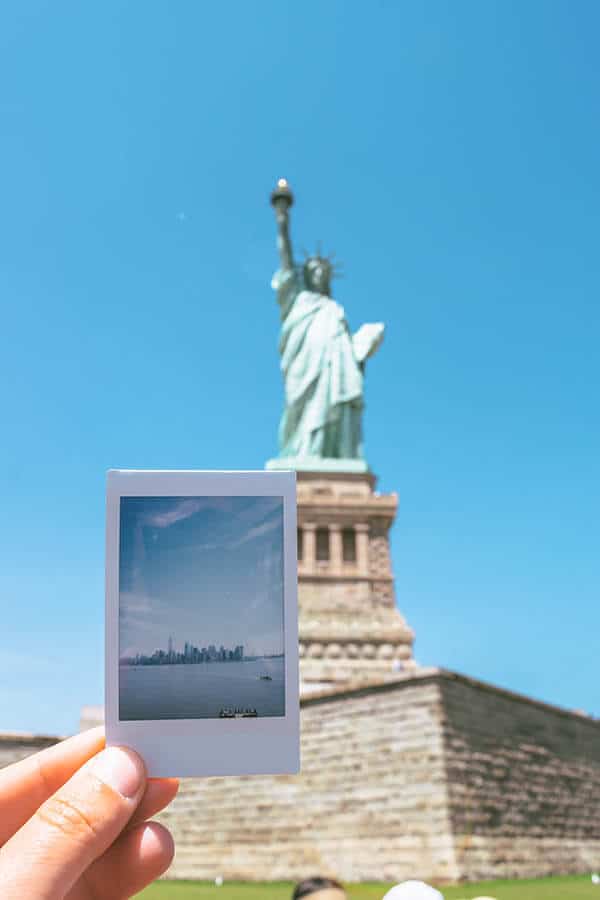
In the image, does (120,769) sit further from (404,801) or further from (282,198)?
(282,198)

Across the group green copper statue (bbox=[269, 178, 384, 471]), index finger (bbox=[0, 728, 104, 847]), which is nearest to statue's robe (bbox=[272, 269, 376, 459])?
green copper statue (bbox=[269, 178, 384, 471])

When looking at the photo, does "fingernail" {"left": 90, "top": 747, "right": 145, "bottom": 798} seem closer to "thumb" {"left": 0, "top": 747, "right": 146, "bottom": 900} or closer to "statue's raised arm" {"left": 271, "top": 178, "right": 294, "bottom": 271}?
"thumb" {"left": 0, "top": 747, "right": 146, "bottom": 900}

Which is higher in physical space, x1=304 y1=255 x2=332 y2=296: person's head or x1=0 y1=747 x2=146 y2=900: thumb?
x1=304 y1=255 x2=332 y2=296: person's head

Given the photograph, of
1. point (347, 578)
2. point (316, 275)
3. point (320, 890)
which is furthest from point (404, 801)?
point (316, 275)

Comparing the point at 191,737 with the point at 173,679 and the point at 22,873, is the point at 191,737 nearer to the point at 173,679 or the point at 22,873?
the point at 173,679

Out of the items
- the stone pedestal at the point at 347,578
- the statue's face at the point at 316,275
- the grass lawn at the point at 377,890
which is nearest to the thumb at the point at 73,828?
the grass lawn at the point at 377,890

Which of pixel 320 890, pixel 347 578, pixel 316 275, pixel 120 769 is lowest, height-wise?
pixel 320 890
